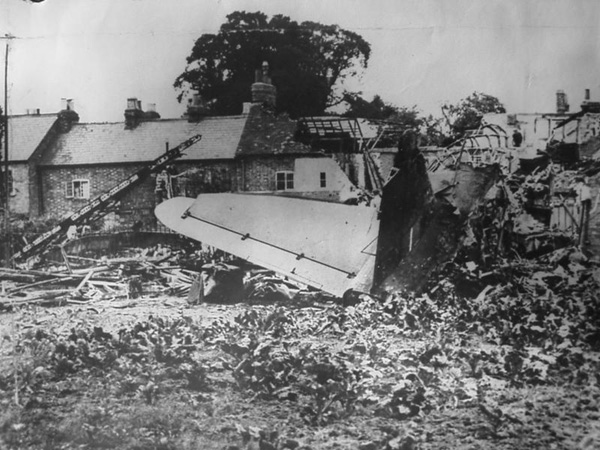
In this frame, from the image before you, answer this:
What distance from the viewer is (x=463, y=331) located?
10.3ft

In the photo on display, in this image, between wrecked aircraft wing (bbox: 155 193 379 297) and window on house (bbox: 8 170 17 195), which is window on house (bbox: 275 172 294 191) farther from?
window on house (bbox: 8 170 17 195)

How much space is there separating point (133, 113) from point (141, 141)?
0.64ft

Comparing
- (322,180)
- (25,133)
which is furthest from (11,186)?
(322,180)

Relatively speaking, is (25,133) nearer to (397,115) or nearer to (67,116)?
(67,116)

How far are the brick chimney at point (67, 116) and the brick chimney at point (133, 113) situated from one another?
0.34m

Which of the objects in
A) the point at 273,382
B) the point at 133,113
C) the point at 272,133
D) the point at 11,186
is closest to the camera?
the point at 273,382

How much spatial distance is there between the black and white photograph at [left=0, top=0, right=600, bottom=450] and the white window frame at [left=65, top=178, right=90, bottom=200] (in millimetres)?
253

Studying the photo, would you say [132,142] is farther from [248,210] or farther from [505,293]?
[505,293]

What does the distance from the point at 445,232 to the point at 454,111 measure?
0.71 m

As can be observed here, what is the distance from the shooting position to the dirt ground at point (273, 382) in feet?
9.57

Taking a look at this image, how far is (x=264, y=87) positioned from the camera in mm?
3168

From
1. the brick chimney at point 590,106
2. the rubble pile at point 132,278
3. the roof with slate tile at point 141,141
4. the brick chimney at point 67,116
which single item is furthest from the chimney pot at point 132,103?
the brick chimney at point 590,106

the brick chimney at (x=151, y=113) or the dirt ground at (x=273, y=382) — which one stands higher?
the brick chimney at (x=151, y=113)

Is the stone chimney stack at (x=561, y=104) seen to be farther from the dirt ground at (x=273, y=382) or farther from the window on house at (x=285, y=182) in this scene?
the window on house at (x=285, y=182)
